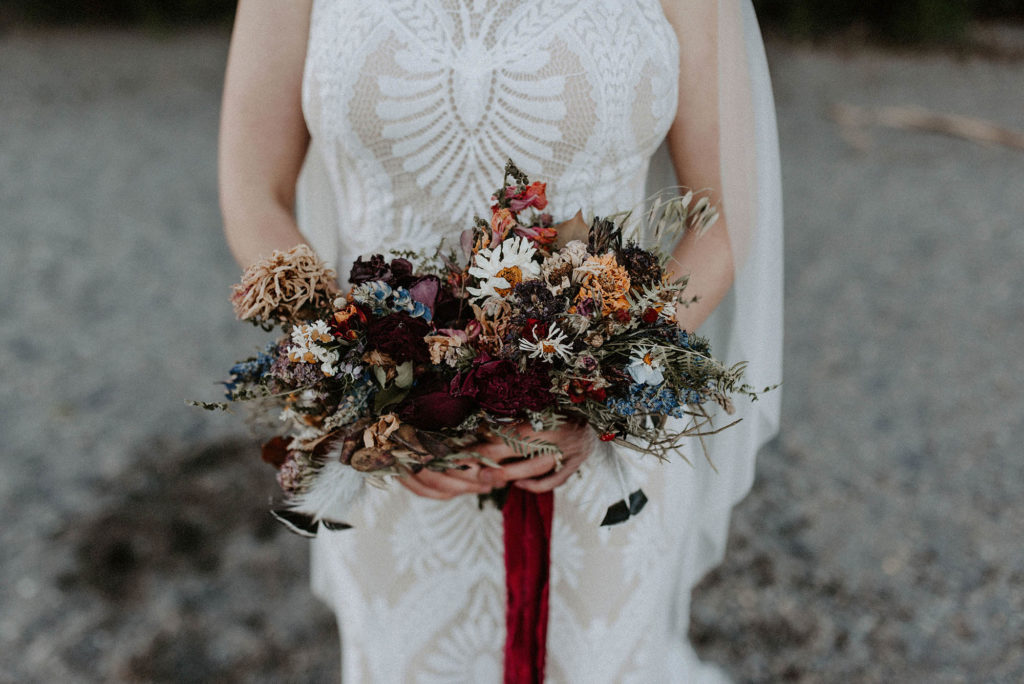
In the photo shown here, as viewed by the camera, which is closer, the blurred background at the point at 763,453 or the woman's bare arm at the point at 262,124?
the woman's bare arm at the point at 262,124

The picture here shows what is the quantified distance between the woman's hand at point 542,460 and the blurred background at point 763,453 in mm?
1547

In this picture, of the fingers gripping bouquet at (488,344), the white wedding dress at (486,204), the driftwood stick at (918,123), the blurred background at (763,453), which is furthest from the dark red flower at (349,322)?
the driftwood stick at (918,123)

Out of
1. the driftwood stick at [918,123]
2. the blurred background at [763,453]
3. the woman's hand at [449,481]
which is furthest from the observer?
the driftwood stick at [918,123]

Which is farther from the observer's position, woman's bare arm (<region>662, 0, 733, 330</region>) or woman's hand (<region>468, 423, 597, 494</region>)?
woman's bare arm (<region>662, 0, 733, 330</region>)

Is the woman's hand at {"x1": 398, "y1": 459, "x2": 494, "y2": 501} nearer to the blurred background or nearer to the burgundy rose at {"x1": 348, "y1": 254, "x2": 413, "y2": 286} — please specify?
the burgundy rose at {"x1": 348, "y1": 254, "x2": 413, "y2": 286}

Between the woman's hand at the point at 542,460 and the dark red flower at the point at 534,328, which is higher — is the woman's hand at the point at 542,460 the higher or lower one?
the lower one

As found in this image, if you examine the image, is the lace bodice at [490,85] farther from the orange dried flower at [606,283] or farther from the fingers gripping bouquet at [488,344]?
the orange dried flower at [606,283]

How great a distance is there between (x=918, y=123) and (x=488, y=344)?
25.5 ft

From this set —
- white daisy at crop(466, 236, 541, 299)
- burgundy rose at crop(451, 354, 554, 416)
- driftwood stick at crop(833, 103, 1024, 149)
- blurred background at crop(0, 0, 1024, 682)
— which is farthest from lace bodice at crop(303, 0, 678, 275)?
driftwood stick at crop(833, 103, 1024, 149)

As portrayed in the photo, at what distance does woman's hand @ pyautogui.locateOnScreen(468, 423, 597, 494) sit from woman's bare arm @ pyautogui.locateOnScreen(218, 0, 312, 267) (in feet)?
1.91

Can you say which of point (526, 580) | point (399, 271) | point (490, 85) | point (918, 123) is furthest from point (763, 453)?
point (918, 123)

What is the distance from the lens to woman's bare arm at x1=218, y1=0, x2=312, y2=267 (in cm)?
136

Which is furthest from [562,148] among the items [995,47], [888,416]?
[995,47]

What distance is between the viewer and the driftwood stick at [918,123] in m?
6.95
